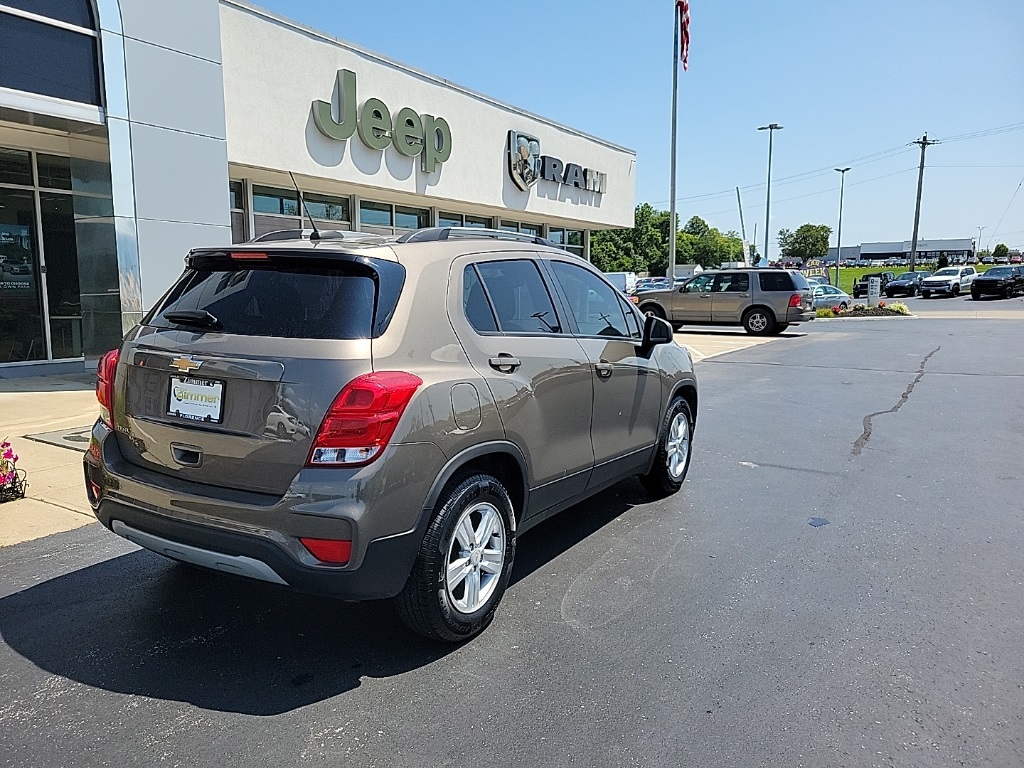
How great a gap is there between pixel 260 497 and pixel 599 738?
1.55m

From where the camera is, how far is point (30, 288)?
11.5m

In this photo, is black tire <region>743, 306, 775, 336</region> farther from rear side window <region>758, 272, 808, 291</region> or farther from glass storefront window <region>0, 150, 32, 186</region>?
glass storefront window <region>0, 150, 32, 186</region>

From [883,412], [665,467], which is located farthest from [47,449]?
[883,412]

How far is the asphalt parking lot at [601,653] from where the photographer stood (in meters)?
2.66

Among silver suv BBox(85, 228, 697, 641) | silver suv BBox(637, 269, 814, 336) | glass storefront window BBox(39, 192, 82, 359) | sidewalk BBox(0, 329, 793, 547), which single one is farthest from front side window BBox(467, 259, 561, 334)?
silver suv BBox(637, 269, 814, 336)

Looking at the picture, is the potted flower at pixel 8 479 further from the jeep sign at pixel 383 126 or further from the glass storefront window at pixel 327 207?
the glass storefront window at pixel 327 207

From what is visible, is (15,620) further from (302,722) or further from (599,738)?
(599,738)

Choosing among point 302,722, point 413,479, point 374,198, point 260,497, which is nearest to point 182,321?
point 260,497

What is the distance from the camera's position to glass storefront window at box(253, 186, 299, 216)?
14.3 m

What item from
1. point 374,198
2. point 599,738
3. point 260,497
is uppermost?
point 374,198

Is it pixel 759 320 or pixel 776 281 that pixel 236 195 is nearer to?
pixel 759 320

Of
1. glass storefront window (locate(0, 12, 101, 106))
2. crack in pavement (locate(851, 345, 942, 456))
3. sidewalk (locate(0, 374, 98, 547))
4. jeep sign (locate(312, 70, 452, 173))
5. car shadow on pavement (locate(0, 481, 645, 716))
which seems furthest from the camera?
jeep sign (locate(312, 70, 452, 173))

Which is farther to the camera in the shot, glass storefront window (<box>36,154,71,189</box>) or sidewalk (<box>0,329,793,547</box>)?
glass storefront window (<box>36,154,71,189</box>)

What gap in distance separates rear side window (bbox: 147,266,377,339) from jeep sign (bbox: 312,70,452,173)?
10.7 m
